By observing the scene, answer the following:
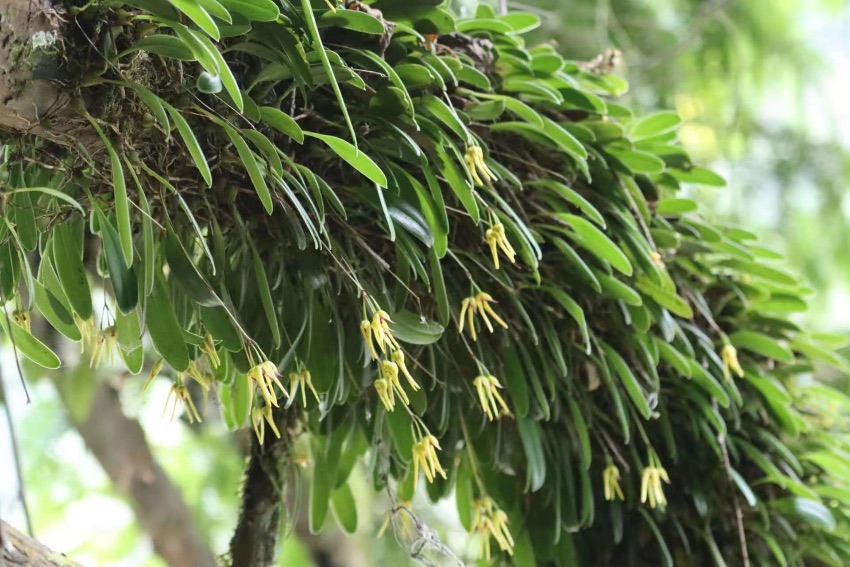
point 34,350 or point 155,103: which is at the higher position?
point 155,103

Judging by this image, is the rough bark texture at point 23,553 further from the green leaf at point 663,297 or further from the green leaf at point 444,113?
the green leaf at point 663,297

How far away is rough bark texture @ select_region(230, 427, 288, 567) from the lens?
32.7 inches

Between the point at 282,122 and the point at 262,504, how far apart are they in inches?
18.6

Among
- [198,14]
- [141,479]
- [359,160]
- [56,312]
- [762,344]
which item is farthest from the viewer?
[141,479]

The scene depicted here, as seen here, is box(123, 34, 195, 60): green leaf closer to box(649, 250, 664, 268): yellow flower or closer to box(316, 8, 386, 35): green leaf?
box(316, 8, 386, 35): green leaf

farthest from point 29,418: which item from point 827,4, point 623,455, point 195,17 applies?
point 827,4

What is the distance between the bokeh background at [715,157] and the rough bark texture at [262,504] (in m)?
0.89

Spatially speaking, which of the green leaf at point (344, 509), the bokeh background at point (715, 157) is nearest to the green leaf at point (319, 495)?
the green leaf at point (344, 509)

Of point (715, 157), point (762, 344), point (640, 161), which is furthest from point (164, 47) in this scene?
point (715, 157)

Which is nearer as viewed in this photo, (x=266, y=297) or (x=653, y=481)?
(x=266, y=297)

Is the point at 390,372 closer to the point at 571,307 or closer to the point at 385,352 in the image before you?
the point at 385,352

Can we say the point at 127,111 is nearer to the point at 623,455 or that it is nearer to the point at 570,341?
the point at 570,341

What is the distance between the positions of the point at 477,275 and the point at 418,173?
0.39 ft

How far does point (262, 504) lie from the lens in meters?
0.85
